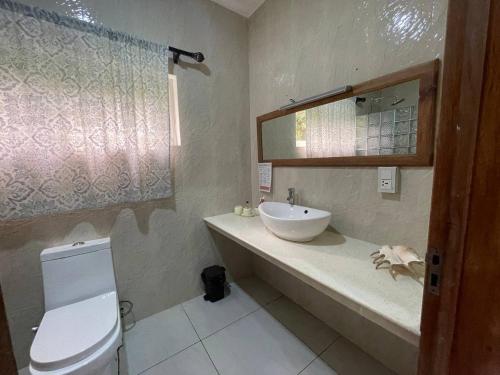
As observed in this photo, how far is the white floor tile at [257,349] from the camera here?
123 cm

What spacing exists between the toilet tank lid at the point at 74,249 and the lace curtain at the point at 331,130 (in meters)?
1.53

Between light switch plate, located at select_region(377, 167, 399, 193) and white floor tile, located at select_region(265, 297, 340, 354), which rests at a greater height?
light switch plate, located at select_region(377, 167, 399, 193)

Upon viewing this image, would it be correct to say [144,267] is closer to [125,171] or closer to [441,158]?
[125,171]

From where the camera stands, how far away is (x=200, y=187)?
1.79m

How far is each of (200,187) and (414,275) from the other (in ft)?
4.96

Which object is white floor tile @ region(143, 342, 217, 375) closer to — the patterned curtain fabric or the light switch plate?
the patterned curtain fabric

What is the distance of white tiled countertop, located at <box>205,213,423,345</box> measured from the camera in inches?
26.7

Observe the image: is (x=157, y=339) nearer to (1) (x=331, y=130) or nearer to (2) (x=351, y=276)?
(2) (x=351, y=276)

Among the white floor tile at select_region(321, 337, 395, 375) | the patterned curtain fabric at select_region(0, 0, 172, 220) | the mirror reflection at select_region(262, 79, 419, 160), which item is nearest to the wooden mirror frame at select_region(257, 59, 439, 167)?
the mirror reflection at select_region(262, 79, 419, 160)

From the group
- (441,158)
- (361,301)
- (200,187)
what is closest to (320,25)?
(441,158)

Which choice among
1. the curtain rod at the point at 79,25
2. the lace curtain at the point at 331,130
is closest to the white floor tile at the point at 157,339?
the lace curtain at the point at 331,130

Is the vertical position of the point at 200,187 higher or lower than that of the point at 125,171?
lower

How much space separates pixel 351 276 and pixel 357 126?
84 cm

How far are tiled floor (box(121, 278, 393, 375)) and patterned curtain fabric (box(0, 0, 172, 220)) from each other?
999mm
